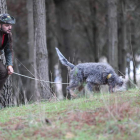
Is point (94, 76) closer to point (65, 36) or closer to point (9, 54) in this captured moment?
point (9, 54)

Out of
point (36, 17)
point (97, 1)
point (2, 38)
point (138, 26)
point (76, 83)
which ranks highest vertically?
point (97, 1)

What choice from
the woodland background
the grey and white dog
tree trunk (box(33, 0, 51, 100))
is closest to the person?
the woodland background

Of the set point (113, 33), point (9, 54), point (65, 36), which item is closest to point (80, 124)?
point (9, 54)

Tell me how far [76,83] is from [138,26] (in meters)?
10.9

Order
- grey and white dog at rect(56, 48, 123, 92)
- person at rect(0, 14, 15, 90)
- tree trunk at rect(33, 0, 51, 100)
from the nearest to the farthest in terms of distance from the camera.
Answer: person at rect(0, 14, 15, 90) < tree trunk at rect(33, 0, 51, 100) < grey and white dog at rect(56, 48, 123, 92)

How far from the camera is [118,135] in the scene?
366 centimetres

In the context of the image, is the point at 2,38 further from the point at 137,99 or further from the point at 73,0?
the point at 73,0

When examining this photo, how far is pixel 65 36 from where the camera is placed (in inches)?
582

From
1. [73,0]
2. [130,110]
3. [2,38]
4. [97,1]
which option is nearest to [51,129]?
[130,110]

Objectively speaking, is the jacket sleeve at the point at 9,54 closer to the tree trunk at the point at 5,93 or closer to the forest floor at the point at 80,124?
the tree trunk at the point at 5,93

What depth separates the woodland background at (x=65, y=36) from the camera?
779cm

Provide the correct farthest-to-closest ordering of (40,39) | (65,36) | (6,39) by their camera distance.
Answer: (65,36) < (40,39) < (6,39)

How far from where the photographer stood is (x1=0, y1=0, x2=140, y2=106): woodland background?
7.79m

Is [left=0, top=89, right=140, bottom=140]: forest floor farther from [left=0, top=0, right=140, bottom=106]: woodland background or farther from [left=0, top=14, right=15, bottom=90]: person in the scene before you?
[left=0, top=0, right=140, bottom=106]: woodland background
